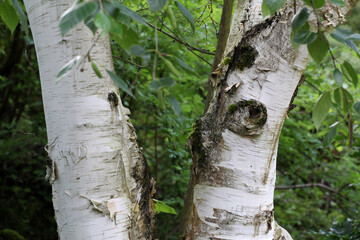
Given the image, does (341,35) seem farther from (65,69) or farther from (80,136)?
(80,136)

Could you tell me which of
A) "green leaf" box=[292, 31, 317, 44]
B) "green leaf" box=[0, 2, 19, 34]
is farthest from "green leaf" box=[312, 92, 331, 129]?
"green leaf" box=[0, 2, 19, 34]

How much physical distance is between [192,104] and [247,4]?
1697 mm

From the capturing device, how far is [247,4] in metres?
1.15

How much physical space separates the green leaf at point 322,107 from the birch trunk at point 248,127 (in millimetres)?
253

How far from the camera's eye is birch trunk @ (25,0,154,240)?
1.00 metres

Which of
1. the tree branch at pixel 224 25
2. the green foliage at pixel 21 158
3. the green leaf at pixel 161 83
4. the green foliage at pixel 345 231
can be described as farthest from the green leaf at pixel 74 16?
the green foliage at pixel 21 158

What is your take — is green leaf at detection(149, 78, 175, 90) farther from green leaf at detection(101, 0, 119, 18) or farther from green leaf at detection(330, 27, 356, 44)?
green leaf at detection(330, 27, 356, 44)

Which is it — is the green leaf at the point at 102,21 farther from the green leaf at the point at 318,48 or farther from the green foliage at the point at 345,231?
the green foliage at the point at 345,231

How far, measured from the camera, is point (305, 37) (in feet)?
2.20

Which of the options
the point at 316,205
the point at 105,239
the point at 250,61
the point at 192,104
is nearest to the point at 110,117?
the point at 105,239

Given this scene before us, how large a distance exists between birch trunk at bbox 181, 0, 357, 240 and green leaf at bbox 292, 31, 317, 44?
38 cm

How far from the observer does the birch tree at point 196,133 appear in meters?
1.01

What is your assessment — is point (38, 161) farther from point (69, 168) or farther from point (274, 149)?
point (274, 149)

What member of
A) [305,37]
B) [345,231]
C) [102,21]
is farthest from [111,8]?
[345,231]
